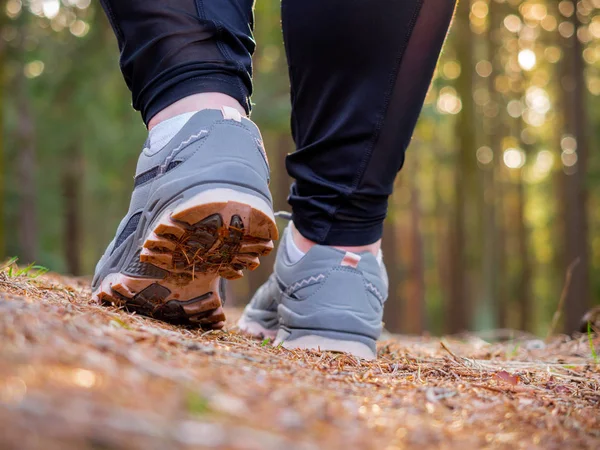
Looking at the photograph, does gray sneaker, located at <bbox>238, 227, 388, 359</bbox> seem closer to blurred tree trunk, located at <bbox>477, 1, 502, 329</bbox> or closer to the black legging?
the black legging

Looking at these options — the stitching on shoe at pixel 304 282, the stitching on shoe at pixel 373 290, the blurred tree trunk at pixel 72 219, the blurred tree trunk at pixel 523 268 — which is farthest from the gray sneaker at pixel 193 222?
the blurred tree trunk at pixel 523 268

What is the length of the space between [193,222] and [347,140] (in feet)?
1.65

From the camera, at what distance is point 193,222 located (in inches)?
46.9

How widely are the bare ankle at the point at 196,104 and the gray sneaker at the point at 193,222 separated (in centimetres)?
3

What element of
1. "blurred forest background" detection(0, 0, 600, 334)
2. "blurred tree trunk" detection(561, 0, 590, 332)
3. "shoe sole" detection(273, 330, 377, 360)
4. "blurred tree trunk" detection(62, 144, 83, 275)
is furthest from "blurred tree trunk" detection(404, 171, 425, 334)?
"shoe sole" detection(273, 330, 377, 360)

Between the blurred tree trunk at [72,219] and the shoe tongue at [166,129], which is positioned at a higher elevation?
the shoe tongue at [166,129]

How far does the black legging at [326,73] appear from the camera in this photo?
1.29 meters

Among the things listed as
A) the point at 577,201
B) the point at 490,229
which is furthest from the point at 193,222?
the point at 490,229

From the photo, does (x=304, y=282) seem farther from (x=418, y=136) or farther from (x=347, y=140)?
(x=418, y=136)

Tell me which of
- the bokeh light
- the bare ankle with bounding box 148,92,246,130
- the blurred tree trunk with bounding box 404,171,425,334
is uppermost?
the bokeh light

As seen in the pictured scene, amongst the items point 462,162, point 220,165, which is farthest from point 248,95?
point 462,162

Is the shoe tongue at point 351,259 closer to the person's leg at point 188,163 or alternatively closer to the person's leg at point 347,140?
the person's leg at point 347,140

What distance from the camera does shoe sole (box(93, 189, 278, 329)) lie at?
3.90 ft

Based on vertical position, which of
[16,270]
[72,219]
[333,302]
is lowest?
[72,219]
